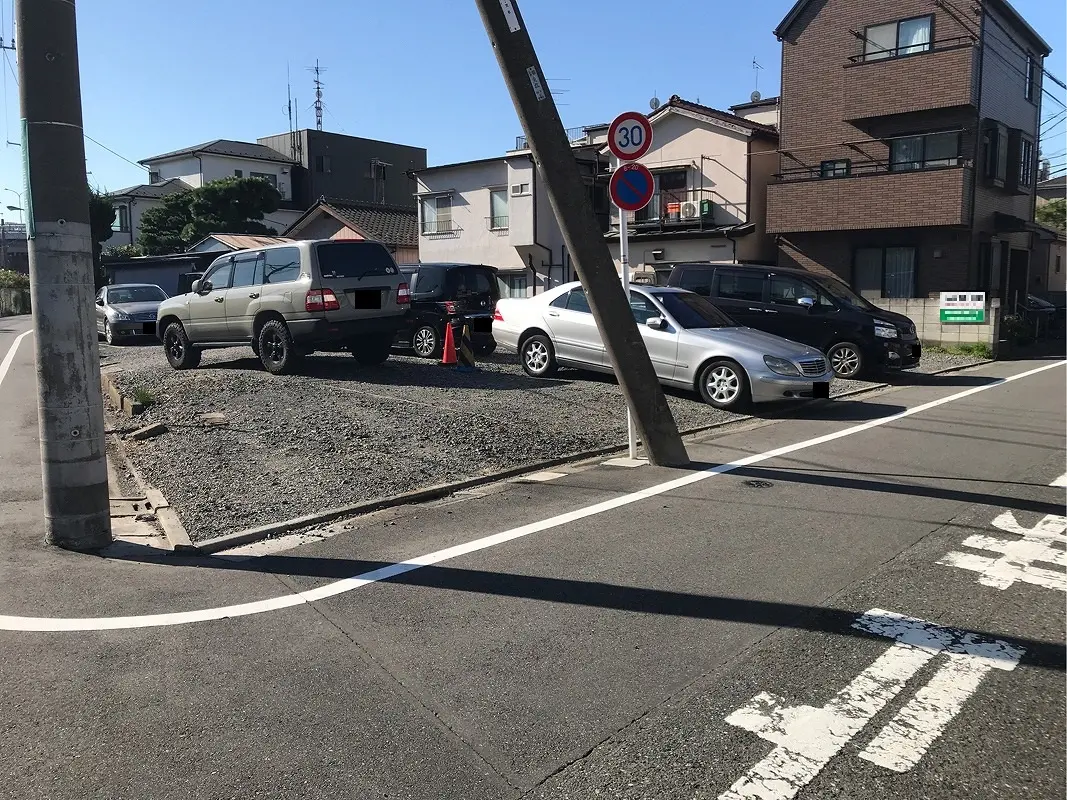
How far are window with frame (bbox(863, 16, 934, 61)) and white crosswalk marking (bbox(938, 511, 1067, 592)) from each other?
20333 millimetres

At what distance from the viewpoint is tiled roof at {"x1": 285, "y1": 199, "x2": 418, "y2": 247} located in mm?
36156

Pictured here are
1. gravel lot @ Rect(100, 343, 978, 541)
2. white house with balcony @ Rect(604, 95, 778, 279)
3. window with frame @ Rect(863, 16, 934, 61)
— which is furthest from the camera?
white house with balcony @ Rect(604, 95, 778, 279)

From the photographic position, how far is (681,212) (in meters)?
27.4

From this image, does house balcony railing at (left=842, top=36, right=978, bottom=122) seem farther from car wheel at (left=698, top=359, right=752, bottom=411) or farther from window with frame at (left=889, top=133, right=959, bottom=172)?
car wheel at (left=698, top=359, right=752, bottom=411)

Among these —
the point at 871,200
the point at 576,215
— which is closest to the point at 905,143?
the point at 871,200

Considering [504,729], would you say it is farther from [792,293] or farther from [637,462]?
[792,293]

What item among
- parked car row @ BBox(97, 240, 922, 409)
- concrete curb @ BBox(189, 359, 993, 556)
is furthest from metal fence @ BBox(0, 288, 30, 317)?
concrete curb @ BBox(189, 359, 993, 556)

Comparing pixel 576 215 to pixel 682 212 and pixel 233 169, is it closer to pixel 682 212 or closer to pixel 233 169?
pixel 682 212

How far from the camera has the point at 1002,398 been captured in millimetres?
12398

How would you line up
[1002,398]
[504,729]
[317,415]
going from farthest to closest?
1. [1002,398]
2. [317,415]
3. [504,729]

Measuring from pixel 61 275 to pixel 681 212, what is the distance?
23.9 m

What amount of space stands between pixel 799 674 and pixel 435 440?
5.14 meters

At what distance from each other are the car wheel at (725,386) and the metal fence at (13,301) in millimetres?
43158

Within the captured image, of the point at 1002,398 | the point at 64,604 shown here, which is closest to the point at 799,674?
the point at 64,604
